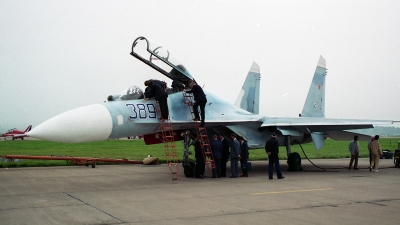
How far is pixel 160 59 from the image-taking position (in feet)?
38.2

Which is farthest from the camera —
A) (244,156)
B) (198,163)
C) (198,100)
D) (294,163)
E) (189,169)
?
(294,163)

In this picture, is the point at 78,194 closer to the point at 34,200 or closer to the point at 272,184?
the point at 34,200

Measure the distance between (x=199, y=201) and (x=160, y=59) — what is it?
5230 mm

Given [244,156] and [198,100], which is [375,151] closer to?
[244,156]

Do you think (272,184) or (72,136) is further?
(272,184)

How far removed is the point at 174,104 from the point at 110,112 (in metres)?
2.29

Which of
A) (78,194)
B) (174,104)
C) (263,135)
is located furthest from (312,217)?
(263,135)

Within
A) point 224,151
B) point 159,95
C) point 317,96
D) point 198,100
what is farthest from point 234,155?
point 317,96

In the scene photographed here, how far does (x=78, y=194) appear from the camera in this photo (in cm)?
852

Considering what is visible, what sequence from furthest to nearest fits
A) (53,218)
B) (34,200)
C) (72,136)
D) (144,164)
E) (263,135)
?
1. (144,164)
2. (263,135)
3. (72,136)
4. (34,200)
5. (53,218)

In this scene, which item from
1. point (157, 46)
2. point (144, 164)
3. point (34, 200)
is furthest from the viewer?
point (144, 164)

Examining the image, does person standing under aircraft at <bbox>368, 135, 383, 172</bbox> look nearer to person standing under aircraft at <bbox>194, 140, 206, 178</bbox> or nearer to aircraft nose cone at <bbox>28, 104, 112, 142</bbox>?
person standing under aircraft at <bbox>194, 140, 206, 178</bbox>

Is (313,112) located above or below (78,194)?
above

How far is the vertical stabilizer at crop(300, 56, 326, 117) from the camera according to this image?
18.0m
